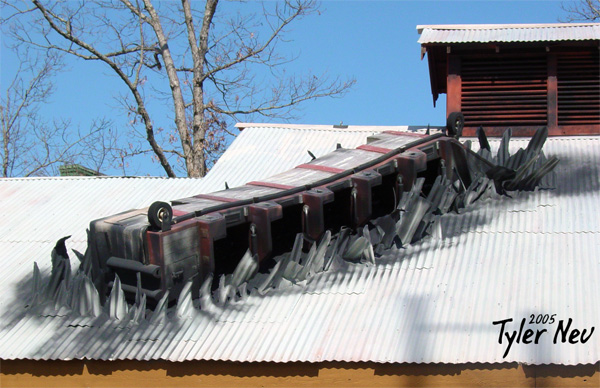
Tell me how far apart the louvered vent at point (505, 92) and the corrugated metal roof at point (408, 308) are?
3457 mm

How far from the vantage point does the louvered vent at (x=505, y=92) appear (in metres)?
13.7

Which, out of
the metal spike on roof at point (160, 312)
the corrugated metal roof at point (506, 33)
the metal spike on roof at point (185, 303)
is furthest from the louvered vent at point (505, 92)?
the metal spike on roof at point (160, 312)

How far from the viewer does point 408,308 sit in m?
8.01

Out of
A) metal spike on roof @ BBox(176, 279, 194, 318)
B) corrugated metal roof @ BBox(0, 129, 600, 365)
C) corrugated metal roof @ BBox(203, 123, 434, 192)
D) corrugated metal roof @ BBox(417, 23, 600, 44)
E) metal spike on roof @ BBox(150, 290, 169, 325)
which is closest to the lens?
corrugated metal roof @ BBox(0, 129, 600, 365)

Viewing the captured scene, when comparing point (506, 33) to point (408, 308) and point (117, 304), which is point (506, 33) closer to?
→ point (408, 308)

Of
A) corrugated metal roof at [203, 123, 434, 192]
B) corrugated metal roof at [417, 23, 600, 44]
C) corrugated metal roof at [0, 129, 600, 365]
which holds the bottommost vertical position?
corrugated metal roof at [0, 129, 600, 365]

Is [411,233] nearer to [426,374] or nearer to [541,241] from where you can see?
[541,241]

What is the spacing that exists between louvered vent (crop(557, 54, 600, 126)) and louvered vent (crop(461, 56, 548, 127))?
28 cm

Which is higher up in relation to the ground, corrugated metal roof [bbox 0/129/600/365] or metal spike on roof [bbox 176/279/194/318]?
metal spike on roof [bbox 176/279/194/318]

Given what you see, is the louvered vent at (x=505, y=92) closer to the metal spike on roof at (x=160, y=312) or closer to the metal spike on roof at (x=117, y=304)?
the metal spike on roof at (x=160, y=312)

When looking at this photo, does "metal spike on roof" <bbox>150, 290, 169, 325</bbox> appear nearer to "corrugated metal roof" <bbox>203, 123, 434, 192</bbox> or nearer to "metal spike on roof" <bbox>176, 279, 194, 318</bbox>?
"metal spike on roof" <bbox>176, 279, 194, 318</bbox>

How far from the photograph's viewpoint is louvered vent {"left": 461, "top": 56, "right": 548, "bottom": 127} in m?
13.7

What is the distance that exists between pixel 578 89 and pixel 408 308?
7.34m

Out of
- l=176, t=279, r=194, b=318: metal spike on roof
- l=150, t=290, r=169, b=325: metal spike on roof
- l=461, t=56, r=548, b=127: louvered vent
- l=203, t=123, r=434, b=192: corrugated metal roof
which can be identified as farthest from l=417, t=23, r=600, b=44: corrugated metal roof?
l=150, t=290, r=169, b=325: metal spike on roof
